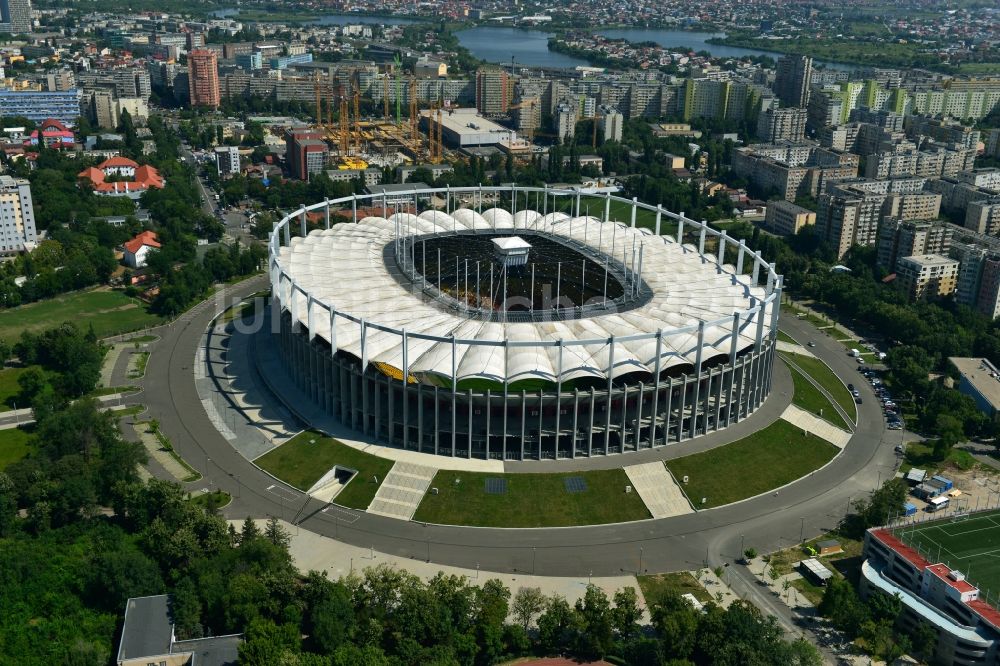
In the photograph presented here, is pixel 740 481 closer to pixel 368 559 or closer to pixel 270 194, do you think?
pixel 368 559

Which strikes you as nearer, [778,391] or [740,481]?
[740,481]

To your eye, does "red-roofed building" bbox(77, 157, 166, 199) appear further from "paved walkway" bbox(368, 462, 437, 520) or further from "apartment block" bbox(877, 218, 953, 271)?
"apartment block" bbox(877, 218, 953, 271)

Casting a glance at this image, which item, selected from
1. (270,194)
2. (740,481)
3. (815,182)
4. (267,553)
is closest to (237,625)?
(267,553)

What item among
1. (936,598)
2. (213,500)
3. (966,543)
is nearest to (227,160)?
(213,500)

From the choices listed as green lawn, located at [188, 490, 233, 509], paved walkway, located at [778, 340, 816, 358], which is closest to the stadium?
paved walkway, located at [778, 340, 816, 358]

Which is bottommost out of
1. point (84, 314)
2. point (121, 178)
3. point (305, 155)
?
point (84, 314)

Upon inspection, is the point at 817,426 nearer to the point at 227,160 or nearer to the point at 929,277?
the point at 929,277

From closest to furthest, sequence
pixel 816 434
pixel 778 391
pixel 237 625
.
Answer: pixel 237 625 → pixel 816 434 → pixel 778 391
